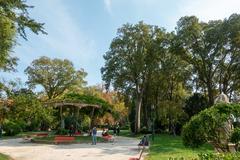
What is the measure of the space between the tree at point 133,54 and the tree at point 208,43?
21.4ft

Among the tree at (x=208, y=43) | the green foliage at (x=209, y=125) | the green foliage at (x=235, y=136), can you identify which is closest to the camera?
the green foliage at (x=209, y=125)

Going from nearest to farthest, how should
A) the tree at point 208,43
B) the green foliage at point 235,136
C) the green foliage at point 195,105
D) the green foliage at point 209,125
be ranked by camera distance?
the green foliage at point 209,125
the green foliage at point 235,136
the tree at point 208,43
the green foliage at point 195,105

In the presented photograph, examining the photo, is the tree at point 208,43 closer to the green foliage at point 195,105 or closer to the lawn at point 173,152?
the green foliage at point 195,105

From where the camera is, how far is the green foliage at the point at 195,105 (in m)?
47.8

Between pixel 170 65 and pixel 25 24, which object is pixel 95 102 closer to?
pixel 170 65

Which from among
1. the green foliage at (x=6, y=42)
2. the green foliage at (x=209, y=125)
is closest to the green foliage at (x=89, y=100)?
the green foliage at (x=6, y=42)

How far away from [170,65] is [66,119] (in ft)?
51.8

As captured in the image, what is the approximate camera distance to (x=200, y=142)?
1319 cm

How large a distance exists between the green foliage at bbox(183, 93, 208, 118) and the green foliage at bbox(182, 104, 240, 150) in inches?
1368

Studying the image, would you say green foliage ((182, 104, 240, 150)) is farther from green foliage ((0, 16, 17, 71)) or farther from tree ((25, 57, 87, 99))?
tree ((25, 57, 87, 99))

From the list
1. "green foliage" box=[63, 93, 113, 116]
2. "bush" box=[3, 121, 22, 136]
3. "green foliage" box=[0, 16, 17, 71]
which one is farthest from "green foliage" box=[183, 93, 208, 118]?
"green foliage" box=[0, 16, 17, 71]

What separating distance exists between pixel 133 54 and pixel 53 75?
76.1 feet

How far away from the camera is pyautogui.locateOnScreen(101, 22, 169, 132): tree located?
160 ft

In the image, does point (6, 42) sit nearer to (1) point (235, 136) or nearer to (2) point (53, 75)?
(1) point (235, 136)
